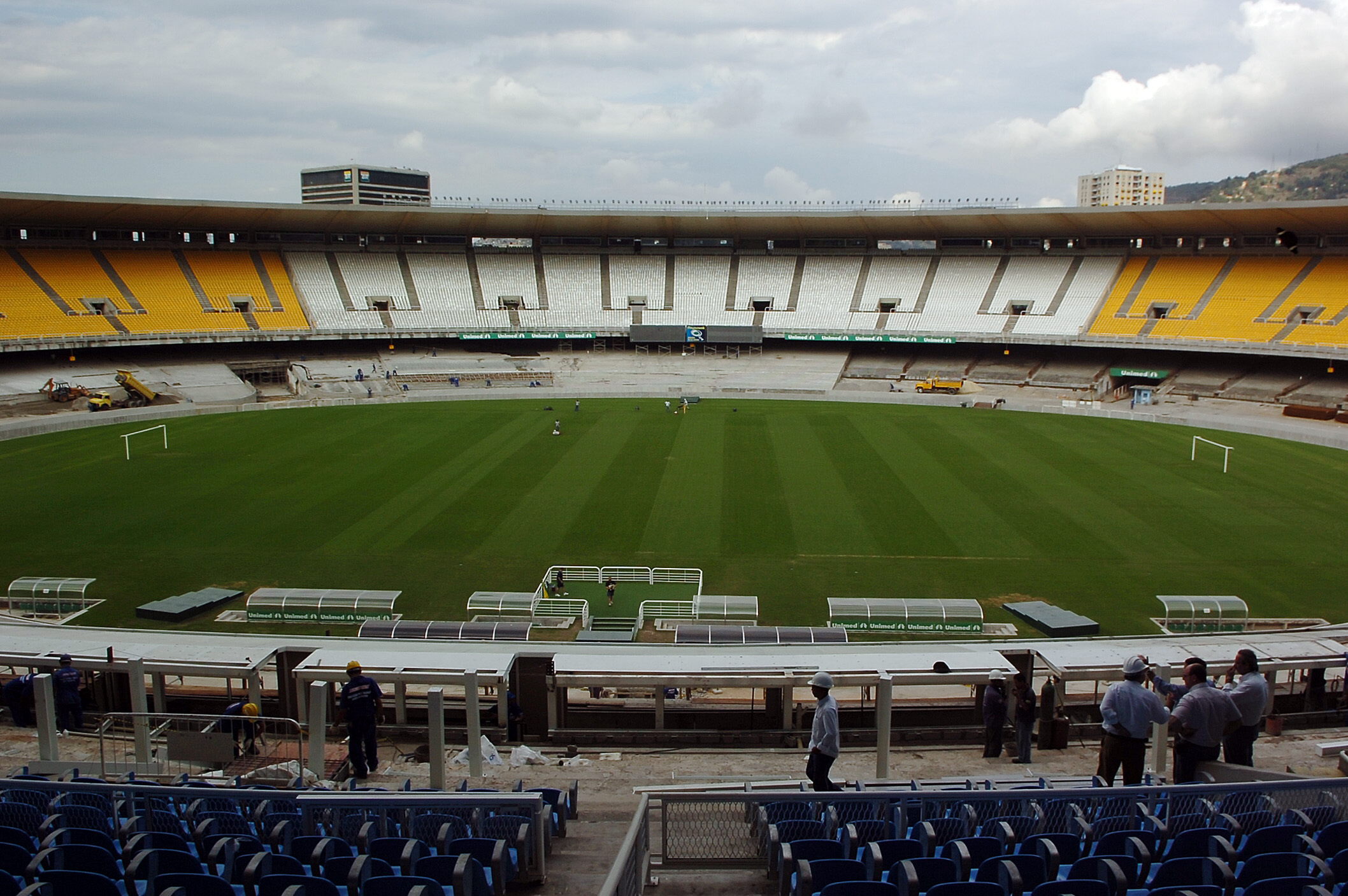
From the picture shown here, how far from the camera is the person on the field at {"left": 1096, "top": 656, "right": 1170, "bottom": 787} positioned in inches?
325

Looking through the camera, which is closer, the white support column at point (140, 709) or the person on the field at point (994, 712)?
the white support column at point (140, 709)

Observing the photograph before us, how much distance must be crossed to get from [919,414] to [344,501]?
99.7 ft

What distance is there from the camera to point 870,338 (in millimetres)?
63750

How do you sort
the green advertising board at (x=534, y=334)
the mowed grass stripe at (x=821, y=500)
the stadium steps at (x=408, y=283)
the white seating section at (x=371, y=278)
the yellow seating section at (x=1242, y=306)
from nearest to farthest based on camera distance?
the mowed grass stripe at (x=821, y=500), the yellow seating section at (x=1242, y=306), the white seating section at (x=371, y=278), the green advertising board at (x=534, y=334), the stadium steps at (x=408, y=283)

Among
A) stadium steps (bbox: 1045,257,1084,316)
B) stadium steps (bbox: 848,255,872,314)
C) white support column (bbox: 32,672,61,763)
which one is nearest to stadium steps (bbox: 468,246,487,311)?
stadium steps (bbox: 848,255,872,314)

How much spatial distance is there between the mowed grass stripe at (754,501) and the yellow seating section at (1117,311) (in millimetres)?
28181

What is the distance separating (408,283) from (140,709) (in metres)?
59.5

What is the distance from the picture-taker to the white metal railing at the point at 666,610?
19312 millimetres

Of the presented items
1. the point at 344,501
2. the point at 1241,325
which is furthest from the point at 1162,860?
the point at 1241,325

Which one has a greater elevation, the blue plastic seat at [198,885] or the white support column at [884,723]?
the blue plastic seat at [198,885]

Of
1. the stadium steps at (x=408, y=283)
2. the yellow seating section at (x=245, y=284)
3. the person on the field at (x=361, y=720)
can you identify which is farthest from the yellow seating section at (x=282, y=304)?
the person on the field at (x=361, y=720)

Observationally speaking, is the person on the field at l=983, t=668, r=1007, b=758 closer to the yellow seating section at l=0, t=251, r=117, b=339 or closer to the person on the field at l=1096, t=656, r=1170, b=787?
the person on the field at l=1096, t=656, r=1170, b=787

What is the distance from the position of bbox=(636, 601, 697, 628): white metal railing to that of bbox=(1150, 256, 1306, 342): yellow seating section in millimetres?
46287

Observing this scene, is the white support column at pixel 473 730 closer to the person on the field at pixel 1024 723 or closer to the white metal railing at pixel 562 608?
the person on the field at pixel 1024 723
